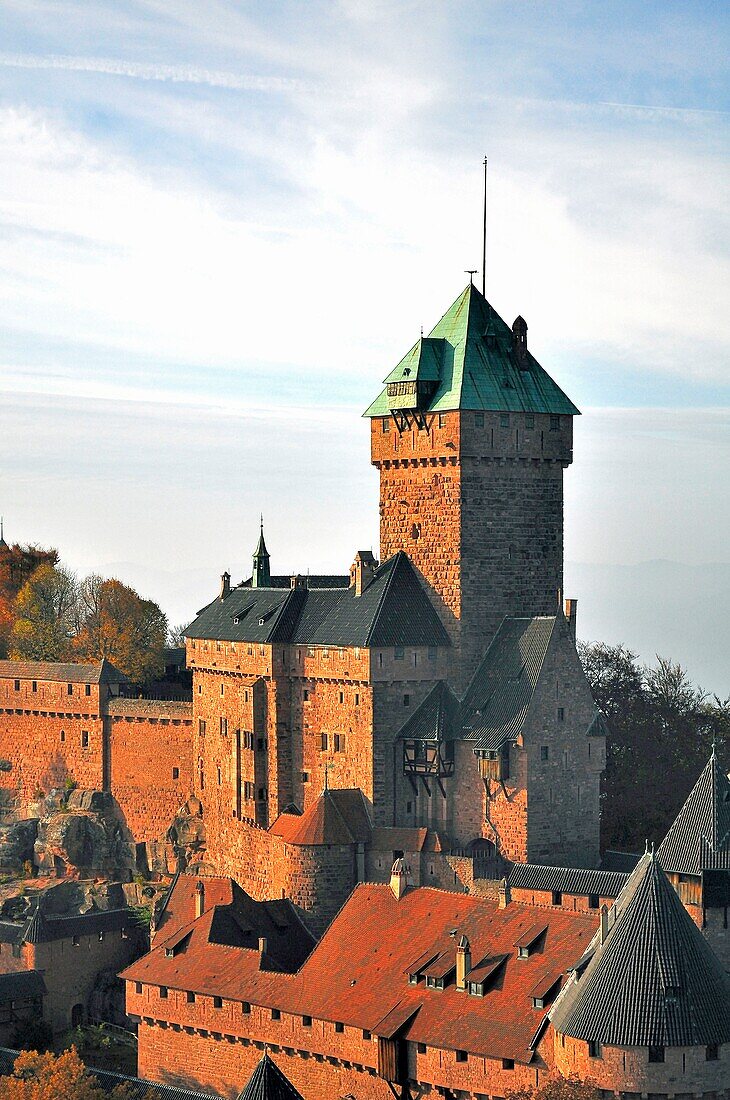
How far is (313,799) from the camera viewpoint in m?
88.2

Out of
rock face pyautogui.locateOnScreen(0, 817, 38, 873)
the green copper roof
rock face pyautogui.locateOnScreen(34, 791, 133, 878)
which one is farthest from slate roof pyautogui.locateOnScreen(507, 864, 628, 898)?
rock face pyautogui.locateOnScreen(0, 817, 38, 873)

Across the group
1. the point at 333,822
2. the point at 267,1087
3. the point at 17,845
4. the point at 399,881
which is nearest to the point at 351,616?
the point at 333,822

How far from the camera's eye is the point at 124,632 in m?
120

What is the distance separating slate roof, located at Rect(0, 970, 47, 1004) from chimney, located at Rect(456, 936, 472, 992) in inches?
889

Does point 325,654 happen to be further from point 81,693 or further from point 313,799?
point 81,693

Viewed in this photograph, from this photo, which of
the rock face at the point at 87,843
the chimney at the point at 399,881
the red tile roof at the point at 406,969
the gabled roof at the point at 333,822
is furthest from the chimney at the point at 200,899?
the rock face at the point at 87,843

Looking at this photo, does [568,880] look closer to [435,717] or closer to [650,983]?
[435,717]

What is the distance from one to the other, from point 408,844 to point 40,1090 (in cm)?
1747

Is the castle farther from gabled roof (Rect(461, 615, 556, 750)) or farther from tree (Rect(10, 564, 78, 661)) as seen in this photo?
tree (Rect(10, 564, 78, 661))

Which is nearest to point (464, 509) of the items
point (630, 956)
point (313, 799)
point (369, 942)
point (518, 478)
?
point (518, 478)

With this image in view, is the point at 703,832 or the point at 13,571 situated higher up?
the point at 13,571

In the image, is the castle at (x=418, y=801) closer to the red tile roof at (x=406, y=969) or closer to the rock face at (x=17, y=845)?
the red tile roof at (x=406, y=969)

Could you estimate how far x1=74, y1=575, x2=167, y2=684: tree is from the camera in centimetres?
11750

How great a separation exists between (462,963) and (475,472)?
22.0 metres
